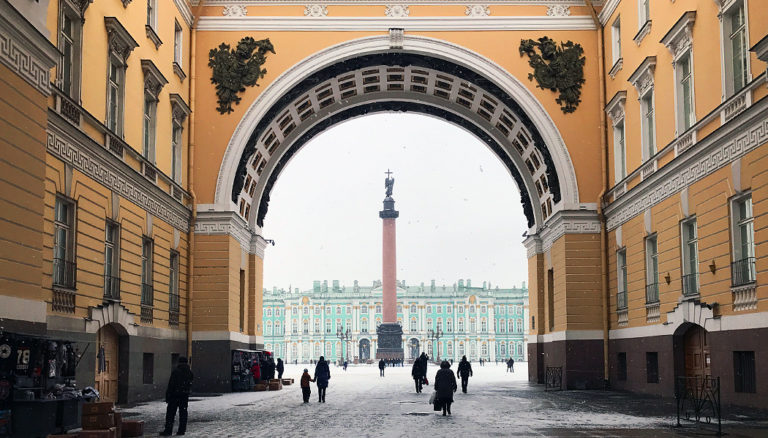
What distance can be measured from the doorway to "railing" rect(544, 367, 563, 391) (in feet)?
57.6

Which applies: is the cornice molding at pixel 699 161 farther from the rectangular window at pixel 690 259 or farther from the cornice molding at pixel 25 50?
the cornice molding at pixel 25 50

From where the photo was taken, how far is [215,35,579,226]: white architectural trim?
37594 millimetres

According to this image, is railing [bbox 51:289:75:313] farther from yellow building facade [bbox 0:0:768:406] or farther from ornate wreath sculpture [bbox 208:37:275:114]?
ornate wreath sculpture [bbox 208:37:275:114]

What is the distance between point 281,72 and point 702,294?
19796mm

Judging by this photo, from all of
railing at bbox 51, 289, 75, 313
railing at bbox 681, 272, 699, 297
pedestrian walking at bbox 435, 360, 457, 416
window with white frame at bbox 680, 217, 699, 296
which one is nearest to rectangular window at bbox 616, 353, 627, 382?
railing at bbox 681, 272, 699, 297

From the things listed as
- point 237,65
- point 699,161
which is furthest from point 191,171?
point 699,161

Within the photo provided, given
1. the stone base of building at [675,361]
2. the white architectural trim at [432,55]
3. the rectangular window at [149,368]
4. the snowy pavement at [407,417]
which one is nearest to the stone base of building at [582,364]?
the stone base of building at [675,361]

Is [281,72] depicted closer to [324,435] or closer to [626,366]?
[626,366]

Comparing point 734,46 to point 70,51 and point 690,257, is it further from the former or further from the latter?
point 70,51

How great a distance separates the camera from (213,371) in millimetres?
36156

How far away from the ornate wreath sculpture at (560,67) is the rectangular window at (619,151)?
2320 millimetres

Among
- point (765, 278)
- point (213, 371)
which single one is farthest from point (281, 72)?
point (765, 278)

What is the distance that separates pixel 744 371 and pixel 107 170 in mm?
18419

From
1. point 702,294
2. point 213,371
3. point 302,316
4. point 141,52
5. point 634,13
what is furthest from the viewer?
point 302,316
